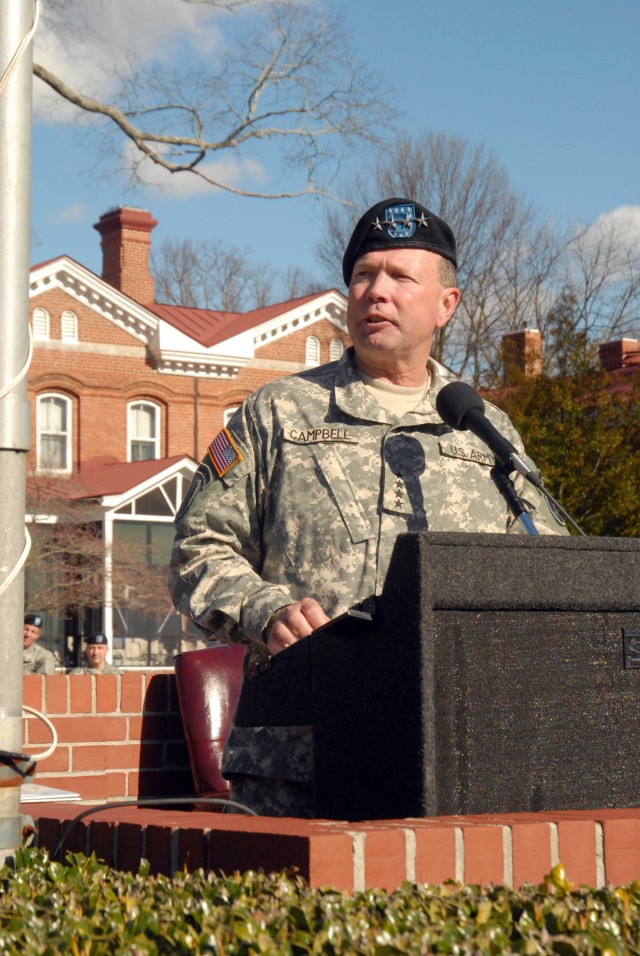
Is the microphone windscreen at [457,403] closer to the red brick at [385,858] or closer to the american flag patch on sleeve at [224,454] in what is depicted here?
the american flag patch on sleeve at [224,454]

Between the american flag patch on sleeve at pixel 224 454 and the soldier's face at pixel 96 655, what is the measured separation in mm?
14786

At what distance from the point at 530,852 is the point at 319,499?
1253 millimetres

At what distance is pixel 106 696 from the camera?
6.18 m

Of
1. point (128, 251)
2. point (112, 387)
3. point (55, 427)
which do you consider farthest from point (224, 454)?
point (128, 251)

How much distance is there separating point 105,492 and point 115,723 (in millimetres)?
26800

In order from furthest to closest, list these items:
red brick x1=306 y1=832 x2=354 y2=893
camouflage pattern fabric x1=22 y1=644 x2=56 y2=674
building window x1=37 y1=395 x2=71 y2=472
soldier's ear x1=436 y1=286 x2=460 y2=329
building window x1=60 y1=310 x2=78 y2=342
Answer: building window x1=60 y1=310 x2=78 y2=342 < building window x1=37 y1=395 x2=71 y2=472 < camouflage pattern fabric x1=22 y1=644 x2=56 y2=674 < soldier's ear x1=436 y1=286 x2=460 y2=329 < red brick x1=306 y1=832 x2=354 y2=893

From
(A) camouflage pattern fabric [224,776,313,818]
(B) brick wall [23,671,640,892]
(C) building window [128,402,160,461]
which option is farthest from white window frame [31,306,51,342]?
(B) brick wall [23,671,640,892]

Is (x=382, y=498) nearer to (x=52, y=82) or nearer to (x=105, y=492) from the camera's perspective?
(x=52, y=82)

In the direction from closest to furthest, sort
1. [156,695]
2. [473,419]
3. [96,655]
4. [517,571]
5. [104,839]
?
1. [517,571]
2. [104,839]
3. [473,419]
4. [156,695]
5. [96,655]

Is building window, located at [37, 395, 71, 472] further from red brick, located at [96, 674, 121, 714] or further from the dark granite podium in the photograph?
the dark granite podium

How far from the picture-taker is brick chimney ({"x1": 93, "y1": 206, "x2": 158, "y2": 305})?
39281mm

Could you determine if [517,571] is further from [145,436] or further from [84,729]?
[145,436]

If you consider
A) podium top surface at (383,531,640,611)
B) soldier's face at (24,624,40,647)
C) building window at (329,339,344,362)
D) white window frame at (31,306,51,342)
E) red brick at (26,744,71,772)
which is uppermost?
building window at (329,339,344,362)

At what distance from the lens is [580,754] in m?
2.35
